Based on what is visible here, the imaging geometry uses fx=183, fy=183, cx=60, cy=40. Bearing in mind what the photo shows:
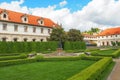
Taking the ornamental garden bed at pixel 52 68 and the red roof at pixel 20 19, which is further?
the red roof at pixel 20 19

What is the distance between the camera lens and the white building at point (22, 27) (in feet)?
140

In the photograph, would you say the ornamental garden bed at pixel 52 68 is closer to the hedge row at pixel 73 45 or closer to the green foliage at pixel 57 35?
the hedge row at pixel 73 45

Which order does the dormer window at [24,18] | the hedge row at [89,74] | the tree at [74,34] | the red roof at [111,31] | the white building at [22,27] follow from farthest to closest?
the red roof at [111,31] < the tree at [74,34] < the dormer window at [24,18] < the white building at [22,27] < the hedge row at [89,74]

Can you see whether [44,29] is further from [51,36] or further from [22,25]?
[22,25]

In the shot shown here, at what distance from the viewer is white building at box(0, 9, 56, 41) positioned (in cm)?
4272

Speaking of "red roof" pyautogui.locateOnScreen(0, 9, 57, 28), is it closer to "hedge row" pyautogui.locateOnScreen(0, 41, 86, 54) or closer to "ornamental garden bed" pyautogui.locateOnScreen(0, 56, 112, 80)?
"hedge row" pyautogui.locateOnScreen(0, 41, 86, 54)

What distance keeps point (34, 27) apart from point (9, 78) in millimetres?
39803

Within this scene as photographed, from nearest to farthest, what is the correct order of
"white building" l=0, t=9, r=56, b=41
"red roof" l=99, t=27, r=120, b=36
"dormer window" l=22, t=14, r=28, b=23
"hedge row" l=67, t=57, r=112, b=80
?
"hedge row" l=67, t=57, r=112, b=80, "white building" l=0, t=9, r=56, b=41, "dormer window" l=22, t=14, r=28, b=23, "red roof" l=99, t=27, r=120, b=36

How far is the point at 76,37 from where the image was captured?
59.0 meters

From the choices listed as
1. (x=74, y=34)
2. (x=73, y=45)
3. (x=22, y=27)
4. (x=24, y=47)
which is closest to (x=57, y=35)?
(x=73, y=45)

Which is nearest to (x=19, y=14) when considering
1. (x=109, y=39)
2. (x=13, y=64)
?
(x=13, y=64)

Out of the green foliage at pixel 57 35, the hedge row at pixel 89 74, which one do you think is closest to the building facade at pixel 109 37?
the green foliage at pixel 57 35

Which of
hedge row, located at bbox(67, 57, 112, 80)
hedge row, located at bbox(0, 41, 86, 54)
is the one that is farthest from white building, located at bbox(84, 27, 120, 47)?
hedge row, located at bbox(67, 57, 112, 80)

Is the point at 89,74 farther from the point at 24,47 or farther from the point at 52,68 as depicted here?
the point at 24,47
